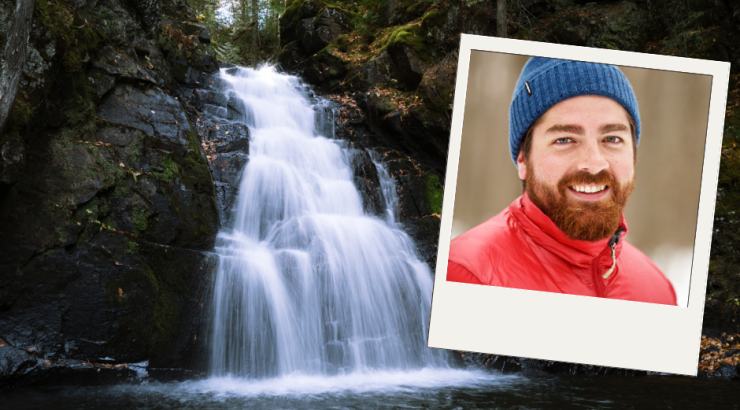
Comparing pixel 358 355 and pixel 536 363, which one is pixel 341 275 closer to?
pixel 358 355

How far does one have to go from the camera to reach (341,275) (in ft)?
23.7

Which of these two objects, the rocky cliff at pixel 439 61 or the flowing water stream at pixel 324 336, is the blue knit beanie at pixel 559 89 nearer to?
the flowing water stream at pixel 324 336

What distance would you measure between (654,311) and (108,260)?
19.2ft

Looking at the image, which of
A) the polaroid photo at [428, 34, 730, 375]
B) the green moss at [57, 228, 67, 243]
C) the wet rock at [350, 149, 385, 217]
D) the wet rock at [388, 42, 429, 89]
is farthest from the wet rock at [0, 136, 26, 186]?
the wet rock at [388, 42, 429, 89]

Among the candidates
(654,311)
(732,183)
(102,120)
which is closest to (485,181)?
(654,311)

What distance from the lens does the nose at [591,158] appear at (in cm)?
250

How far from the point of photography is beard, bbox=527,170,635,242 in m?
2.56

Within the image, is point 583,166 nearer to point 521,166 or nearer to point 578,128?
point 578,128

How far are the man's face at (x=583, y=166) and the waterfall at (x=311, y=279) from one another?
4484mm

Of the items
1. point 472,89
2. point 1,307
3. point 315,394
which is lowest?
point 315,394

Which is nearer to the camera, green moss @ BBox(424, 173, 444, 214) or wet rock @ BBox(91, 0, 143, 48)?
wet rock @ BBox(91, 0, 143, 48)

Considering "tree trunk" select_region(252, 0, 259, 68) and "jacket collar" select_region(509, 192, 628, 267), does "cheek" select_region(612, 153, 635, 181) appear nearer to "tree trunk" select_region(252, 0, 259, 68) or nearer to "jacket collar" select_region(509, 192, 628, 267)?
"jacket collar" select_region(509, 192, 628, 267)

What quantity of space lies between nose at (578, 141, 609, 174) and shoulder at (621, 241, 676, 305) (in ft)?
1.89

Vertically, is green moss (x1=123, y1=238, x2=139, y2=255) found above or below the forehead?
below
